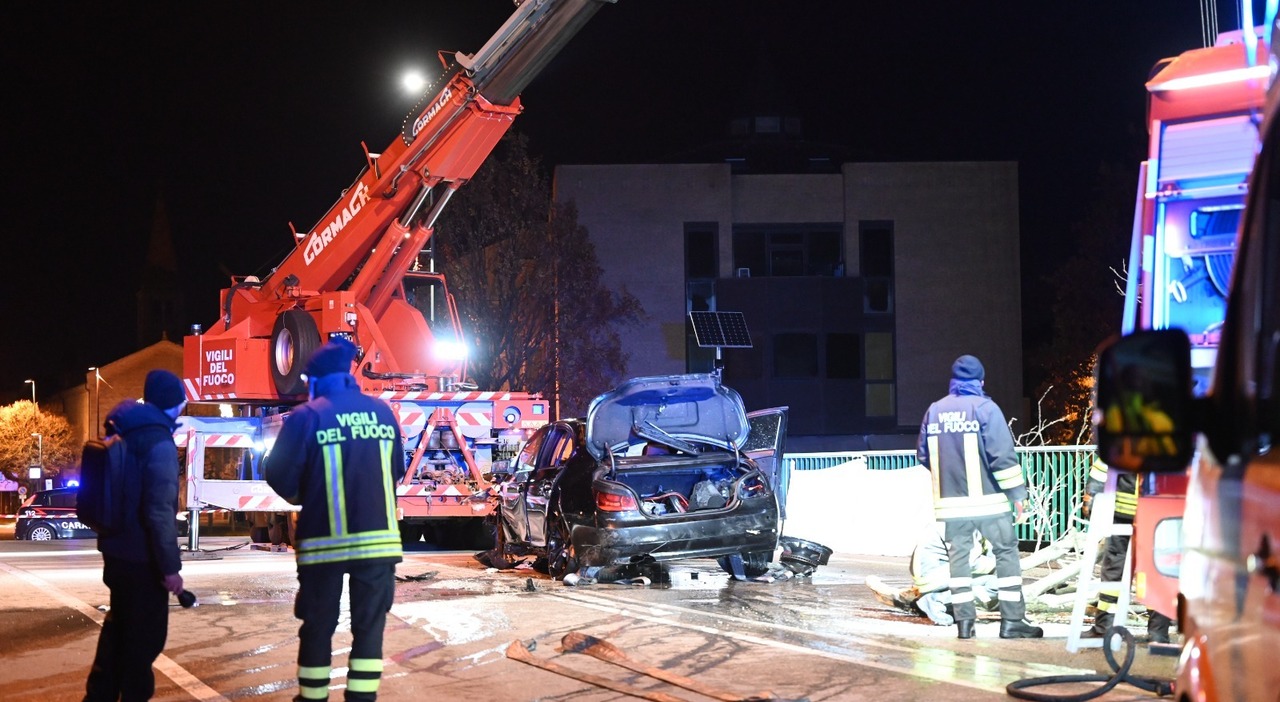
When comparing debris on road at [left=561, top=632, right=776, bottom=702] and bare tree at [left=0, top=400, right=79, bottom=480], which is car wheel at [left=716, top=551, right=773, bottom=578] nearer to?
debris on road at [left=561, top=632, right=776, bottom=702]

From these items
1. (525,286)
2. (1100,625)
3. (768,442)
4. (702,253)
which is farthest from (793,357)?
(1100,625)

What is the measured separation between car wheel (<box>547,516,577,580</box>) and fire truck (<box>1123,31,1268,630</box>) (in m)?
5.89

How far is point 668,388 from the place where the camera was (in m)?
11.8

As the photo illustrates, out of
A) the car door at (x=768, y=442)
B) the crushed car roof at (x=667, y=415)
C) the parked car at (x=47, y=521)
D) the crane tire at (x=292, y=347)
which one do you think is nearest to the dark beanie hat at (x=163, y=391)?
the crushed car roof at (x=667, y=415)

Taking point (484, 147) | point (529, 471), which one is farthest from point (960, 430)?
point (484, 147)

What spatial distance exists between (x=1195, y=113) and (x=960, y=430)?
2.34 meters

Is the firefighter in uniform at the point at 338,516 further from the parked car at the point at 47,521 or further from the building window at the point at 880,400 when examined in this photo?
the building window at the point at 880,400

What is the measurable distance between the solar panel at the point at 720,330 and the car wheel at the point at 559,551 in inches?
1031

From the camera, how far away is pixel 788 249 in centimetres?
4212

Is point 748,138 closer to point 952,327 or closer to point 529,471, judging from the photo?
point 952,327

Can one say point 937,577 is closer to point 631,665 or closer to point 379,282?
point 631,665

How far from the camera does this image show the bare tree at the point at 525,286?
33312 mm

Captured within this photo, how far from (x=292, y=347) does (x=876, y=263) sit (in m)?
28.2

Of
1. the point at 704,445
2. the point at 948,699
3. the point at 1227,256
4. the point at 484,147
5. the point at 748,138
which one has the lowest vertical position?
the point at 948,699
